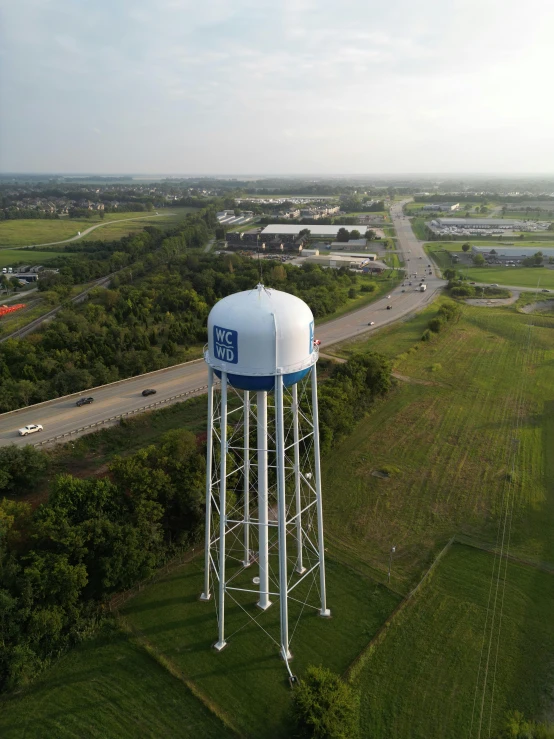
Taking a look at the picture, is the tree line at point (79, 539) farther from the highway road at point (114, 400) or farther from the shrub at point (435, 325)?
the shrub at point (435, 325)

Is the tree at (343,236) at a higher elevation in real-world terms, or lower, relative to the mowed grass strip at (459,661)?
higher

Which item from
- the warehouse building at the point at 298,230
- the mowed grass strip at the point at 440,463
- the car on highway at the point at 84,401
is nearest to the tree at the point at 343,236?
the warehouse building at the point at 298,230

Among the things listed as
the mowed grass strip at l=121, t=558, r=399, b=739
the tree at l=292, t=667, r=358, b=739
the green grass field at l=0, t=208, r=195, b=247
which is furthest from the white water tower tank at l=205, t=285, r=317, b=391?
the green grass field at l=0, t=208, r=195, b=247

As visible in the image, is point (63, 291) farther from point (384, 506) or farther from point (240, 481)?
point (384, 506)

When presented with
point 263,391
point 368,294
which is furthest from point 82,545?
point 368,294

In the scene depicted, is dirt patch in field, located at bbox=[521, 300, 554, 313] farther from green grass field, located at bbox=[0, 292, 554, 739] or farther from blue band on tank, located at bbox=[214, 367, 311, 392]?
blue band on tank, located at bbox=[214, 367, 311, 392]

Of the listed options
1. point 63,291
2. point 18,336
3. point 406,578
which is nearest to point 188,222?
point 63,291
